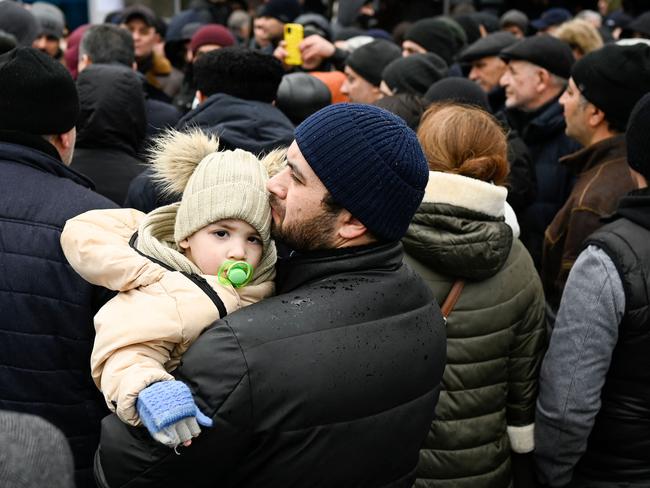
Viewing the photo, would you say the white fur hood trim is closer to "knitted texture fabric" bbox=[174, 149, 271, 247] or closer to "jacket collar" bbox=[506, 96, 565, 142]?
"knitted texture fabric" bbox=[174, 149, 271, 247]

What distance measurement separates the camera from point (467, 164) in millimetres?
2836

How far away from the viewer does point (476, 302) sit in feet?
9.05

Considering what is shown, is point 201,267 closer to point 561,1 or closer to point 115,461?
point 115,461

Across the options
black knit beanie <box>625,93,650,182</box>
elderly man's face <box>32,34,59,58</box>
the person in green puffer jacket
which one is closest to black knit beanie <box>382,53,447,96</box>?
the person in green puffer jacket

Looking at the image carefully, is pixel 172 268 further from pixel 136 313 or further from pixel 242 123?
pixel 242 123

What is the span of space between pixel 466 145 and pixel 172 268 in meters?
1.31

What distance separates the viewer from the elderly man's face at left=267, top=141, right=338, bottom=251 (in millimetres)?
1929

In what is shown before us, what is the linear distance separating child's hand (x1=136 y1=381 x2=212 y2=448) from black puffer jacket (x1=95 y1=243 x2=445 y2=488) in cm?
5

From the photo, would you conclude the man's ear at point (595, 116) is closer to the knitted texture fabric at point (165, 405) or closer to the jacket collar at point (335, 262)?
the jacket collar at point (335, 262)

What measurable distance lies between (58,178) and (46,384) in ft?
2.09

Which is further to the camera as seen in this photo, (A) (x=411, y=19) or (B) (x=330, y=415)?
(A) (x=411, y=19)

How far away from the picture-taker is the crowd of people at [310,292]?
1734mm

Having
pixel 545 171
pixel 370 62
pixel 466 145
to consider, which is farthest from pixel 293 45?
pixel 466 145

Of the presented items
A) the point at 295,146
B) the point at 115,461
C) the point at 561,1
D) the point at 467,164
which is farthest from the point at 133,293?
the point at 561,1
